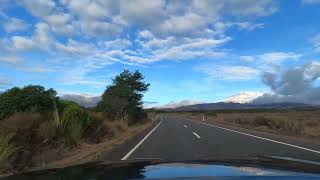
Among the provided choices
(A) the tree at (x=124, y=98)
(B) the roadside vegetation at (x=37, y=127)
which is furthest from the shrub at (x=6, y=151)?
(A) the tree at (x=124, y=98)

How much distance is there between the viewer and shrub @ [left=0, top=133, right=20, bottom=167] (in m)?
12.9

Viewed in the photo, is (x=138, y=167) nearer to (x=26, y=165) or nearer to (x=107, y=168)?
(x=107, y=168)

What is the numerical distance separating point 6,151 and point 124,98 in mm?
37464

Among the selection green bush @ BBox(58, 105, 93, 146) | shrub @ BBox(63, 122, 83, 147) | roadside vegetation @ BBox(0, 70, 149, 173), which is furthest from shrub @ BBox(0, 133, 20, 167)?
green bush @ BBox(58, 105, 93, 146)

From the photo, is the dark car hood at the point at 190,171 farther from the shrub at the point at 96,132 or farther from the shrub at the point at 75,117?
the shrub at the point at 96,132

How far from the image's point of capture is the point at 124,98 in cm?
5078

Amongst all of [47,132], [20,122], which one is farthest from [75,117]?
[20,122]

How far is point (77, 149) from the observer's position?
1941cm

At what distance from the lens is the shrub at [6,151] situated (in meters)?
12.9

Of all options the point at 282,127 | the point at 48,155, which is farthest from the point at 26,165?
the point at 282,127

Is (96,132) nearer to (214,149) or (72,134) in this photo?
(72,134)

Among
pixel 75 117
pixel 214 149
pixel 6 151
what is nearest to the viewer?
pixel 6 151

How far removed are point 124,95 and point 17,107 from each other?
29.3 metres

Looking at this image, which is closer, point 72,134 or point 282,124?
point 72,134
